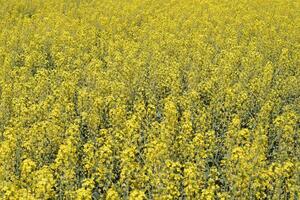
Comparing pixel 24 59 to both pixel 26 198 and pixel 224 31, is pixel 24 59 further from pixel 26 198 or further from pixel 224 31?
pixel 26 198

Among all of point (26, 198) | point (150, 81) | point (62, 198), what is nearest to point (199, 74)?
point (150, 81)

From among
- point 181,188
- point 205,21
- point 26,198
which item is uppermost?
point 205,21

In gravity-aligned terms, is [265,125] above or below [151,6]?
below

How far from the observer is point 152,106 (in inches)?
500

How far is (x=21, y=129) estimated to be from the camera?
38.7 feet

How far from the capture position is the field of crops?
31.7 ft

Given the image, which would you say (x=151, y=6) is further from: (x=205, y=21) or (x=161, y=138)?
(x=161, y=138)

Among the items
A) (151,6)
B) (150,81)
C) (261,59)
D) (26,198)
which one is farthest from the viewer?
(151,6)

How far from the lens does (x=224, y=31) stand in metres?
21.4

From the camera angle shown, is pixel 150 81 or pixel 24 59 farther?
pixel 24 59

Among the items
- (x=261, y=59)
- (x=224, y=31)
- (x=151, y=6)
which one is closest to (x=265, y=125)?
(x=261, y=59)

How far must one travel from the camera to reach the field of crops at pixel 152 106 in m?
9.67

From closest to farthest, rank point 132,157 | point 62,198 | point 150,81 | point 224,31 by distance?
1. point 62,198
2. point 132,157
3. point 150,81
4. point 224,31

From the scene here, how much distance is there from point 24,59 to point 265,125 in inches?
434
